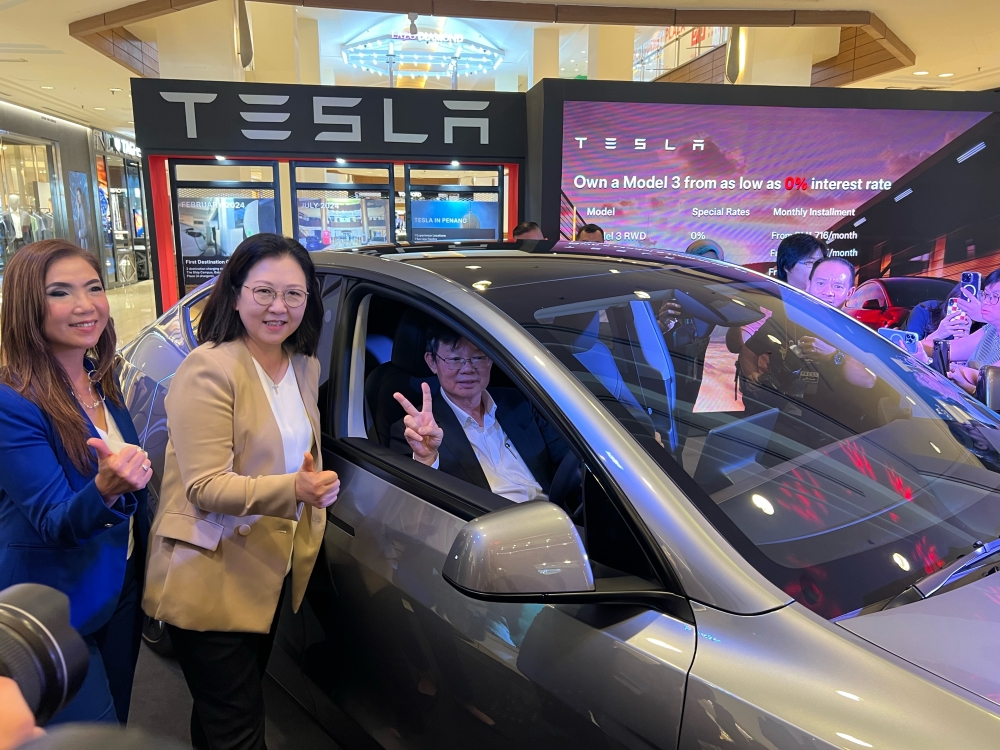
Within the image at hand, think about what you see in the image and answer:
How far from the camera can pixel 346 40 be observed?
1406cm

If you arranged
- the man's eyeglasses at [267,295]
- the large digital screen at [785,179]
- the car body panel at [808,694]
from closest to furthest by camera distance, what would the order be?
the car body panel at [808,694], the man's eyeglasses at [267,295], the large digital screen at [785,179]

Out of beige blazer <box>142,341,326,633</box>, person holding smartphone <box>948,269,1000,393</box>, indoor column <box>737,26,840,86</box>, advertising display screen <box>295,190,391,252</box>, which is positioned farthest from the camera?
indoor column <box>737,26,840,86</box>

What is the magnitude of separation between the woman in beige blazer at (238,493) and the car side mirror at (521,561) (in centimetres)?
44

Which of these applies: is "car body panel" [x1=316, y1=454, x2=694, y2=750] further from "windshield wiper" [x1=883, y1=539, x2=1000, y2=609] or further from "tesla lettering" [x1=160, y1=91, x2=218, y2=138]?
"tesla lettering" [x1=160, y1=91, x2=218, y2=138]

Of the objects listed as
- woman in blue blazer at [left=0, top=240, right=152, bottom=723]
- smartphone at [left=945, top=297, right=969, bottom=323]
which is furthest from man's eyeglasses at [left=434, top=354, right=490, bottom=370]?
smartphone at [left=945, top=297, right=969, bottom=323]

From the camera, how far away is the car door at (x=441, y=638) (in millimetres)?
1016

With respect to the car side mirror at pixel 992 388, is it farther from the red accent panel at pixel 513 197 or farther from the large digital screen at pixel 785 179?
the red accent panel at pixel 513 197

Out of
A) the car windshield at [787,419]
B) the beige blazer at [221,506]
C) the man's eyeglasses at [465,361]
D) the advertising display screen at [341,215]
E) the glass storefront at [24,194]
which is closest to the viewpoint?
the car windshield at [787,419]

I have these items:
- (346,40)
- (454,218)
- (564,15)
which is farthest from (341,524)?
(346,40)

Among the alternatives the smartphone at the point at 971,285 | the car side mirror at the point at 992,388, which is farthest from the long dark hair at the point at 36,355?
the smartphone at the point at 971,285

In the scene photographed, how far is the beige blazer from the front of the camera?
135cm

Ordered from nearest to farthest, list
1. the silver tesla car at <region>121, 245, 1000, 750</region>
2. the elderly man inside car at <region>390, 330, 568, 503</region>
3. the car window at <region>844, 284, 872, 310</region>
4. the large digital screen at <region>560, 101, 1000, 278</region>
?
the silver tesla car at <region>121, 245, 1000, 750</region>, the elderly man inside car at <region>390, 330, 568, 503</region>, the large digital screen at <region>560, 101, 1000, 278</region>, the car window at <region>844, 284, 872, 310</region>

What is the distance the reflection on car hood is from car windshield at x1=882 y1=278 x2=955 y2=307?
278 inches

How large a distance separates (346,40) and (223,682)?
14855 mm
